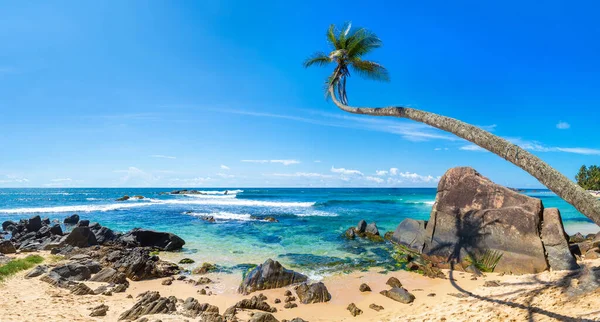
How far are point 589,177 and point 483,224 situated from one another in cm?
9749

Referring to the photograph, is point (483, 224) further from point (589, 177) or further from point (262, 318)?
point (589, 177)

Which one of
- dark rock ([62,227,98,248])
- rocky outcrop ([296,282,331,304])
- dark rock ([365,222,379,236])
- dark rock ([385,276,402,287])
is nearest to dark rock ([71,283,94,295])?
rocky outcrop ([296,282,331,304])

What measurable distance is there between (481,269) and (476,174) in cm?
431

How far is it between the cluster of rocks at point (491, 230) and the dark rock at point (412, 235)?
226mm

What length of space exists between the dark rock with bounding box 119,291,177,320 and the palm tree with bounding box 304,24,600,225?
8032 millimetres

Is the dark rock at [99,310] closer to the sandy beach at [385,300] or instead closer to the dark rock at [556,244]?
the sandy beach at [385,300]

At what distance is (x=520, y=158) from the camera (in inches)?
191

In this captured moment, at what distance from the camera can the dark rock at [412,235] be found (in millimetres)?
16047

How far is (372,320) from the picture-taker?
309 inches

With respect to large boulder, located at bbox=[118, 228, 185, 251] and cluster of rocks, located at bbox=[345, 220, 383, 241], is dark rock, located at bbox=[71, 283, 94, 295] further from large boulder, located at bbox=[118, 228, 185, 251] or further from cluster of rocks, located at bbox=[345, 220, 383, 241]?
cluster of rocks, located at bbox=[345, 220, 383, 241]

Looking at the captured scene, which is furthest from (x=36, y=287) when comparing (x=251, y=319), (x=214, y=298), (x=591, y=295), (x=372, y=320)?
(x=591, y=295)

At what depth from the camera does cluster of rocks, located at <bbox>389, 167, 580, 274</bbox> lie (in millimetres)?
10586

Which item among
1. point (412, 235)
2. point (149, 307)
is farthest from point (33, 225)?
point (412, 235)

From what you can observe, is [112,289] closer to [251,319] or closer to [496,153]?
[251,319]
